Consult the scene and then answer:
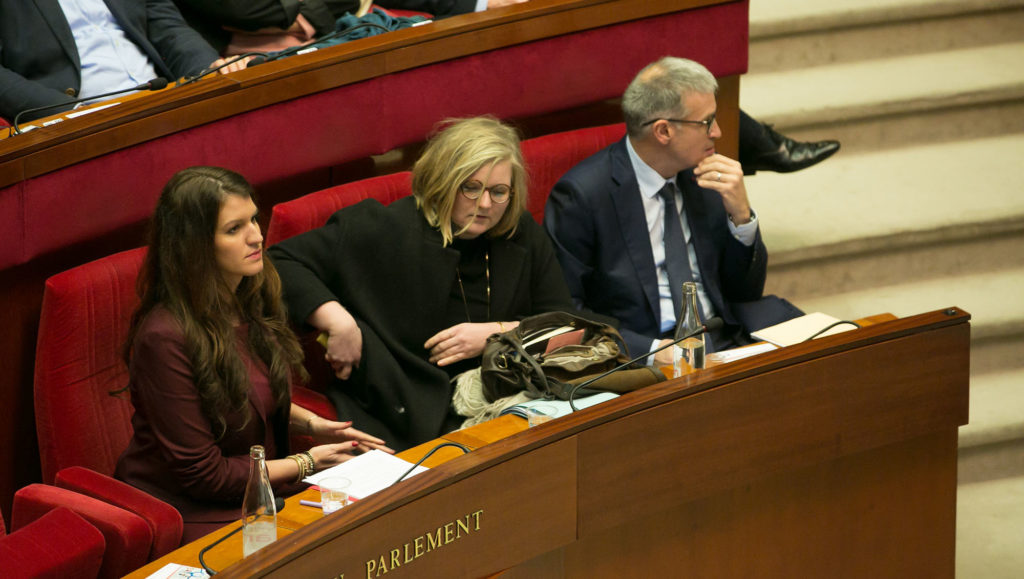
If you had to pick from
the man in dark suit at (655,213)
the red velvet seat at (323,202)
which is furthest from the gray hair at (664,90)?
the red velvet seat at (323,202)

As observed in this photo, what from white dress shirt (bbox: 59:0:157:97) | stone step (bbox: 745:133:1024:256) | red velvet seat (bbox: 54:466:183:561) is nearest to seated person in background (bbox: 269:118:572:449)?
red velvet seat (bbox: 54:466:183:561)

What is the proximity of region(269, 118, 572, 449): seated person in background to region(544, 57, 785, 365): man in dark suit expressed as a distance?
0.26 metres

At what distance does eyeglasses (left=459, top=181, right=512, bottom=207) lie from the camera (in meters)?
2.41

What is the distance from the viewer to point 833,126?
12.7 feet

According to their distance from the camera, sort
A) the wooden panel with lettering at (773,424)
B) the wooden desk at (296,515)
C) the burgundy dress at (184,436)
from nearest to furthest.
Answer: the wooden desk at (296,515)
the wooden panel with lettering at (773,424)
the burgundy dress at (184,436)

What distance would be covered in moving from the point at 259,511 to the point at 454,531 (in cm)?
26

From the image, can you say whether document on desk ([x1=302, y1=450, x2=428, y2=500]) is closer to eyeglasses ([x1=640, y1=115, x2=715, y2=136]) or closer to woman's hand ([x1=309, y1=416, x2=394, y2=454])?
woman's hand ([x1=309, y1=416, x2=394, y2=454])

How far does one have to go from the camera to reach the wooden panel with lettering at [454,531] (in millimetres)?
1493

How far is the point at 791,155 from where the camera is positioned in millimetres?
3576

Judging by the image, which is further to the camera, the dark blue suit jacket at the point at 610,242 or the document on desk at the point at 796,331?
the dark blue suit jacket at the point at 610,242

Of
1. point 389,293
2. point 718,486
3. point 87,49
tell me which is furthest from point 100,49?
point 718,486

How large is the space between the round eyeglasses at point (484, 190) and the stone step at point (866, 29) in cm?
185

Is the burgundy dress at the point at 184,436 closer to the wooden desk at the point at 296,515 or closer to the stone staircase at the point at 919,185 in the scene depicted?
the wooden desk at the point at 296,515

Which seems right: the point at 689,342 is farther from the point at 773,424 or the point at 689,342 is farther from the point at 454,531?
the point at 454,531
